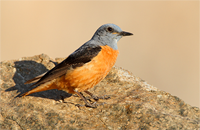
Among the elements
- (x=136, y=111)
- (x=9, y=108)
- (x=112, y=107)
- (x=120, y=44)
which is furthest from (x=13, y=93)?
(x=120, y=44)

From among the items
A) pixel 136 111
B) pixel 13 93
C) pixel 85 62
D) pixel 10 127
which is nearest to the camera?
pixel 10 127

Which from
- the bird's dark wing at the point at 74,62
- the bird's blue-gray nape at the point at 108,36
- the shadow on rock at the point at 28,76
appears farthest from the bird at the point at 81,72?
the shadow on rock at the point at 28,76

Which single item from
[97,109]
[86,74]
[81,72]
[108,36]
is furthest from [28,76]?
[108,36]

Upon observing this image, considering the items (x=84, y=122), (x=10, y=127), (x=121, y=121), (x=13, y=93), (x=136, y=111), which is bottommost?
(x=10, y=127)

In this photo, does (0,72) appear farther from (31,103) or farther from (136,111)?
(136,111)

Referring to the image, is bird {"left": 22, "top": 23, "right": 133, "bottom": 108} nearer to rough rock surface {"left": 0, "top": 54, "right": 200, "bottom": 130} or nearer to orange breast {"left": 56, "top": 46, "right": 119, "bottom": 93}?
orange breast {"left": 56, "top": 46, "right": 119, "bottom": 93}

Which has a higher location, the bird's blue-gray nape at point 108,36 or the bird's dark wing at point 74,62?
the bird's blue-gray nape at point 108,36

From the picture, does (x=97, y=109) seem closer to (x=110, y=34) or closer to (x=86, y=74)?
(x=86, y=74)

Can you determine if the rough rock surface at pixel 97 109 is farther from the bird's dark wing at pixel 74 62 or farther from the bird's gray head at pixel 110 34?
the bird's gray head at pixel 110 34

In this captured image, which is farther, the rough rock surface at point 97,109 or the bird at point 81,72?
the bird at point 81,72
